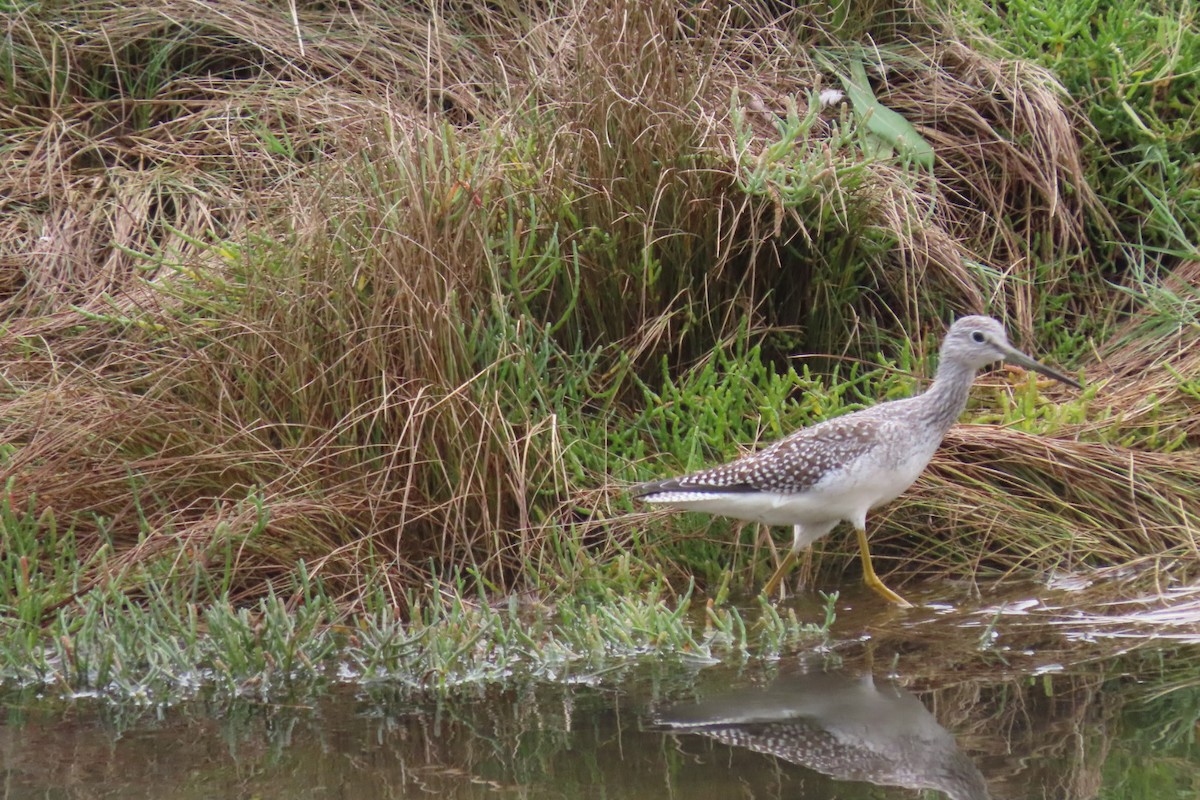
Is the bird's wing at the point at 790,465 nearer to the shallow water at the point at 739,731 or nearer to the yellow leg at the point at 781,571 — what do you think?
the yellow leg at the point at 781,571

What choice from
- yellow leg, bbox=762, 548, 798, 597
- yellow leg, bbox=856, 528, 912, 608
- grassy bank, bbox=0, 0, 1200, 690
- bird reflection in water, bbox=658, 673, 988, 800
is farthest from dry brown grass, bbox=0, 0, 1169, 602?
bird reflection in water, bbox=658, 673, 988, 800

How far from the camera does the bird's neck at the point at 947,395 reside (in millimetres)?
5820

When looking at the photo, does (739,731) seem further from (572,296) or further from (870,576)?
(572,296)

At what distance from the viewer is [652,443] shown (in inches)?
251

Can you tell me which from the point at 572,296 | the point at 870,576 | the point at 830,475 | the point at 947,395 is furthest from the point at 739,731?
the point at 572,296

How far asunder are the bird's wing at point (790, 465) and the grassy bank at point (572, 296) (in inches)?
17.2

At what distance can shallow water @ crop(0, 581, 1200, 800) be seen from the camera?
3992mm

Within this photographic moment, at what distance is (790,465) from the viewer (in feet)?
18.3

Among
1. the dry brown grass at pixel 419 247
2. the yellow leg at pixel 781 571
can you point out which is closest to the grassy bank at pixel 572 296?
the dry brown grass at pixel 419 247

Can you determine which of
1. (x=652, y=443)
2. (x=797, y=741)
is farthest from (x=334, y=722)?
(x=652, y=443)

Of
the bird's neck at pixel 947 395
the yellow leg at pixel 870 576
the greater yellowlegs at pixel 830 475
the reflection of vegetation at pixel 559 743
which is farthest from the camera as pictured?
the bird's neck at pixel 947 395

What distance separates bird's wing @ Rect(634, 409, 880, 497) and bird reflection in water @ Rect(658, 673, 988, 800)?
2.96 ft

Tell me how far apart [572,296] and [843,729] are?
267 cm

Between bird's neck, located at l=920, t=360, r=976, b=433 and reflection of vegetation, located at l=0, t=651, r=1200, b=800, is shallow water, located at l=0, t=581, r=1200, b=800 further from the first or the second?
bird's neck, located at l=920, t=360, r=976, b=433
